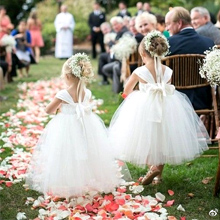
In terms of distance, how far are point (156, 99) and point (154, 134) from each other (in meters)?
0.33

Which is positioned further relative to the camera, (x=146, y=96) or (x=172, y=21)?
(x=172, y=21)

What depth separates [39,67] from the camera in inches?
648

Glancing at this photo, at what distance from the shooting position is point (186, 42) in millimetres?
5770

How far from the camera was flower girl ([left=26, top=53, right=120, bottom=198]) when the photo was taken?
425 centimetres

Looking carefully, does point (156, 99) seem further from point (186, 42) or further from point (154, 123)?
point (186, 42)

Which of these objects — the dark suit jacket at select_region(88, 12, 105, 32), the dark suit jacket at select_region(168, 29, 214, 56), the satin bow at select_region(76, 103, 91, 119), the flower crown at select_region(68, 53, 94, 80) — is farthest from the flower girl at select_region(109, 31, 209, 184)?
the dark suit jacket at select_region(88, 12, 105, 32)

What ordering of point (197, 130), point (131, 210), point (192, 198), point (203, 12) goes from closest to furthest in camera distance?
point (131, 210) → point (192, 198) → point (197, 130) → point (203, 12)

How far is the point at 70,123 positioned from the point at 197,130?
4.21 ft

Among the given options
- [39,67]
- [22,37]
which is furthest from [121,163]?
[39,67]

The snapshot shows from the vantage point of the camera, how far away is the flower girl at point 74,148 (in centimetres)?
425

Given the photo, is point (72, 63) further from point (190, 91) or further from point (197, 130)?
point (190, 91)

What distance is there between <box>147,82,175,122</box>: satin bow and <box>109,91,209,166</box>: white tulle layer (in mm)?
29

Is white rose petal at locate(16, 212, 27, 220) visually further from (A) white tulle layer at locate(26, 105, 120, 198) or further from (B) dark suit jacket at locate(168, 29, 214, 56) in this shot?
(B) dark suit jacket at locate(168, 29, 214, 56)

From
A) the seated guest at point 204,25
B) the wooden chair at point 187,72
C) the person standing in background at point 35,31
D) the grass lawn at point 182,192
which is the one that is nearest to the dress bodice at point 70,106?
the grass lawn at point 182,192
